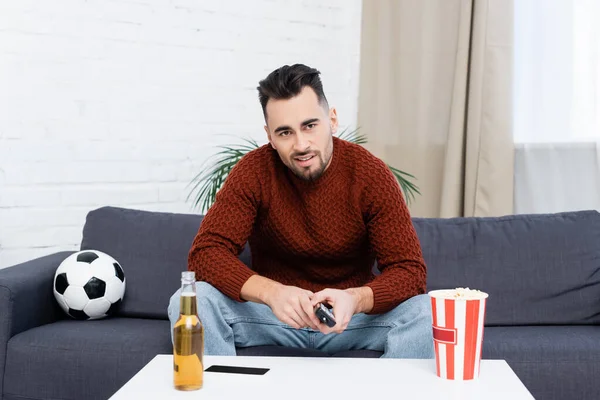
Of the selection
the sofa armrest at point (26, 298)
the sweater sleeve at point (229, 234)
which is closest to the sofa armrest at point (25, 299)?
the sofa armrest at point (26, 298)

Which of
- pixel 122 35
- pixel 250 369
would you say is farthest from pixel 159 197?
pixel 250 369

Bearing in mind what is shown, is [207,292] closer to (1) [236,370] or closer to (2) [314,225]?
(2) [314,225]

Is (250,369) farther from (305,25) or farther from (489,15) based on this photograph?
(305,25)

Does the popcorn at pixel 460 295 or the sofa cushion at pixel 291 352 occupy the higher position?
the popcorn at pixel 460 295

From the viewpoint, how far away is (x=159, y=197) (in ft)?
11.2

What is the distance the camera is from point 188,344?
4.25 feet

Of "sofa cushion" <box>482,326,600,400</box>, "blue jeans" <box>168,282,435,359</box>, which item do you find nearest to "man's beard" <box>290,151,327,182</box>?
"blue jeans" <box>168,282,435,359</box>

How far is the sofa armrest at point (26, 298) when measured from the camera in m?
2.12

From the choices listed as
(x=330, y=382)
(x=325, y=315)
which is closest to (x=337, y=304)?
(x=325, y=315)

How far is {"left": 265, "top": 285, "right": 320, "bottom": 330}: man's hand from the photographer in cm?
158

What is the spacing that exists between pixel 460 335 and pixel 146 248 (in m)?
1.32

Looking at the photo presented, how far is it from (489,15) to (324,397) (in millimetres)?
2281

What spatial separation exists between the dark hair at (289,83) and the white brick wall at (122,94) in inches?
58.6

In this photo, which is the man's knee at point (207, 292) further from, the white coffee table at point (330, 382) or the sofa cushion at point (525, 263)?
the sofa cushion at point (525, 263)
